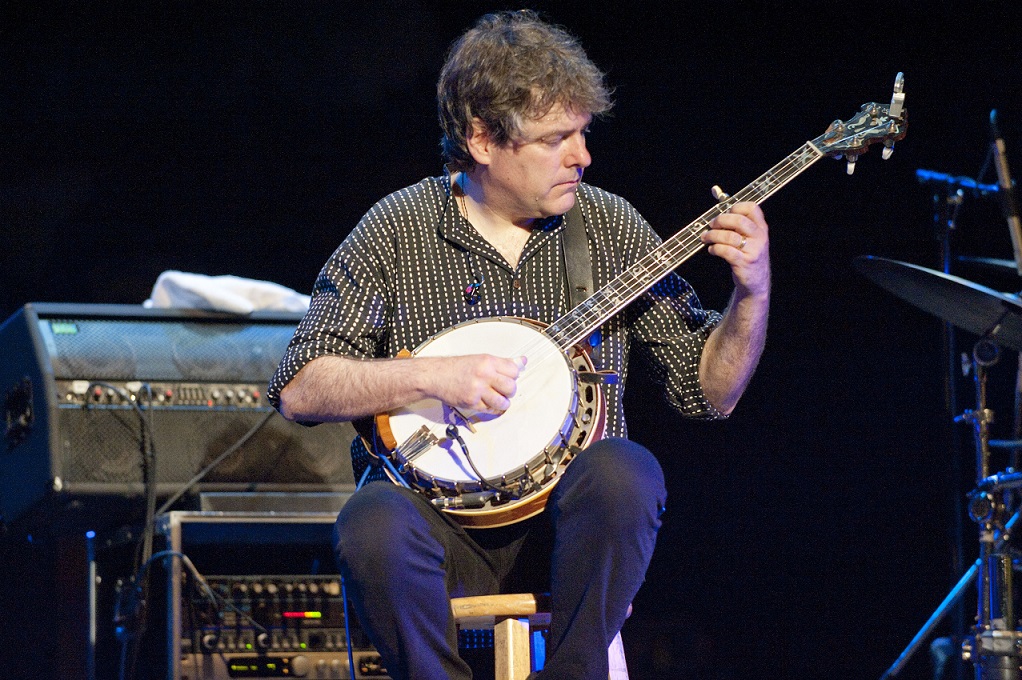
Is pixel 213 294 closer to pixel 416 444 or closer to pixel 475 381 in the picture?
pixel 416 444

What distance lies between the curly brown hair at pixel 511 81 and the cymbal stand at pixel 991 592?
5.90 ft

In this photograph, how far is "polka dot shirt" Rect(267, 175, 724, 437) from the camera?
8.77ft

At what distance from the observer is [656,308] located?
2.75 m

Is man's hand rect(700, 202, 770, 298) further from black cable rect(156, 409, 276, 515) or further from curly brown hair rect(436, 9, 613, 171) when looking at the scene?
black cable rect(156, 409, 276, 515)

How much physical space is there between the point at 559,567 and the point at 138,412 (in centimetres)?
173

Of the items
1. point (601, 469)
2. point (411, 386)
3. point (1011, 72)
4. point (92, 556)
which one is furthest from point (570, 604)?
point (1011, 72)

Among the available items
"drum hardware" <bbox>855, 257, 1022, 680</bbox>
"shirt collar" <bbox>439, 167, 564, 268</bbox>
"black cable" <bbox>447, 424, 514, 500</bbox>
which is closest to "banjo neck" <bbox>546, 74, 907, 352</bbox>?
"shirt collar" <bbox>439, 167, 564, 268</bbox>

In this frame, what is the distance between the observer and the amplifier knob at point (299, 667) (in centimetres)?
328

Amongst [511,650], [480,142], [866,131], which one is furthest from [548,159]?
[511,650]

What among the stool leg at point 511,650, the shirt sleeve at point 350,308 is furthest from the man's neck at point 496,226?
the stool leg at point 511,650

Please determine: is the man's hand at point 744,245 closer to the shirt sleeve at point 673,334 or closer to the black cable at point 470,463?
the shirt sleeve at point 673,334

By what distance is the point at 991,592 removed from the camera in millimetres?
3543

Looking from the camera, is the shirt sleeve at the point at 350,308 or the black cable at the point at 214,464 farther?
the black cable at the point at 214,464

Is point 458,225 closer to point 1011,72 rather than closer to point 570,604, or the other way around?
point 570,604
